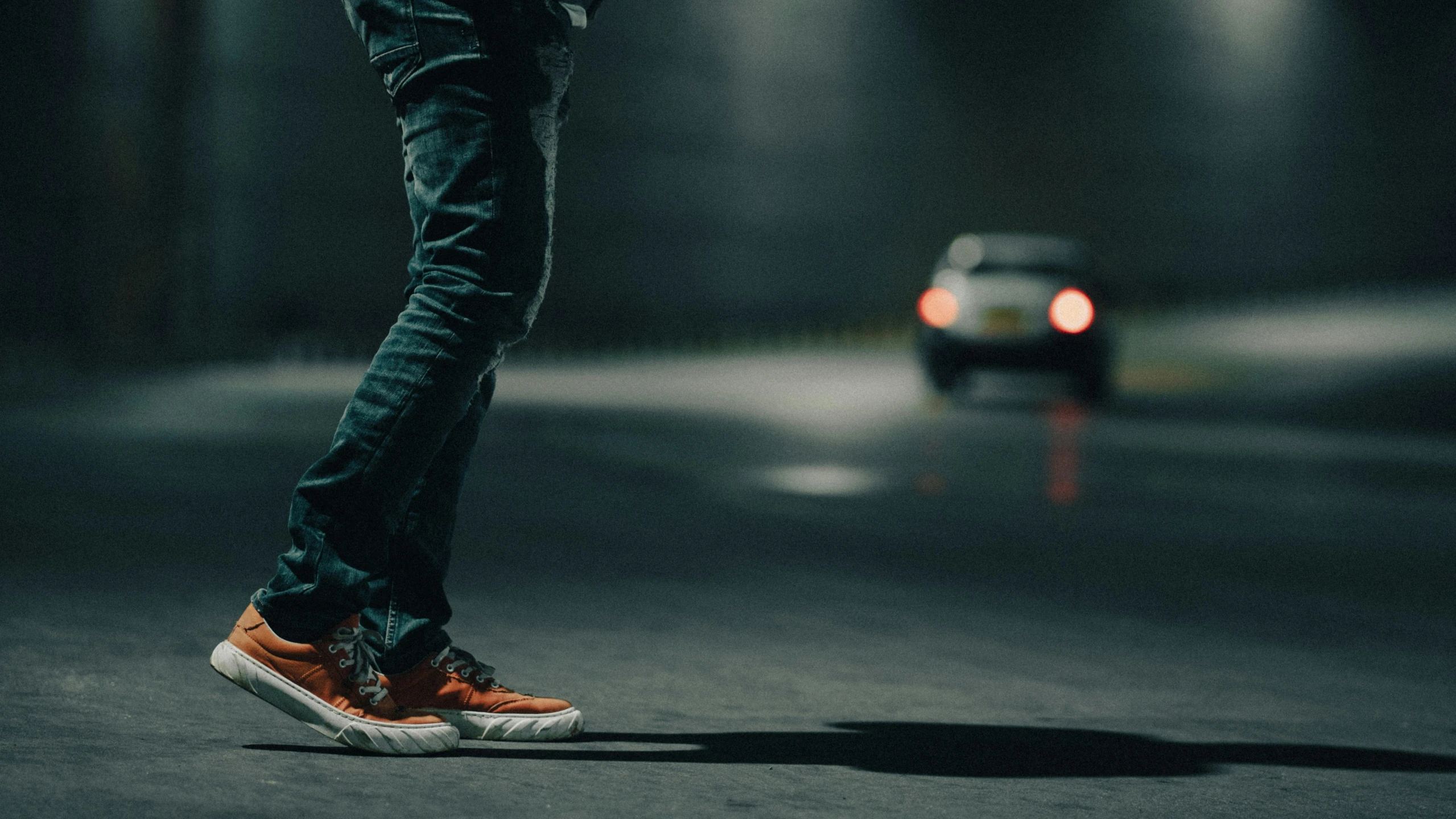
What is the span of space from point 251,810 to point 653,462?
328 inches

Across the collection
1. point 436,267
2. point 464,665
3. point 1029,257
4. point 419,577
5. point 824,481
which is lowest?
point 464,665

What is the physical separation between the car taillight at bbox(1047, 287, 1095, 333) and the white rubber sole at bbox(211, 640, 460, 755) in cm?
1485

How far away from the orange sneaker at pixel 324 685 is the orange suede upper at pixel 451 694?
13 centimetres

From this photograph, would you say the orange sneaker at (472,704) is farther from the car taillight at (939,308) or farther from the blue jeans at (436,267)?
the car taillight at (939,308)

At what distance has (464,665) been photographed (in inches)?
150

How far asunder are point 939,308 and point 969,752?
575 inches

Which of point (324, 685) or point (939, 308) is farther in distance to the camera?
point (939, 308)

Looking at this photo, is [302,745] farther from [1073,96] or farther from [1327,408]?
[1073,96]

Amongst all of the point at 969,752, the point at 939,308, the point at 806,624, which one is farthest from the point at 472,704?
the point at 939,308

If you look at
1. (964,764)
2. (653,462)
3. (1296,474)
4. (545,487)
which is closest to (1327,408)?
(1296,474)

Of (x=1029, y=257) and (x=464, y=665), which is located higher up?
(x=1029, y=257)

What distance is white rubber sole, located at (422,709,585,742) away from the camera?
377 centimetres

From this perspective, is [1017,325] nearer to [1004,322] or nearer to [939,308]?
[1004,322]

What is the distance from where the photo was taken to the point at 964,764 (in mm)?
3771
